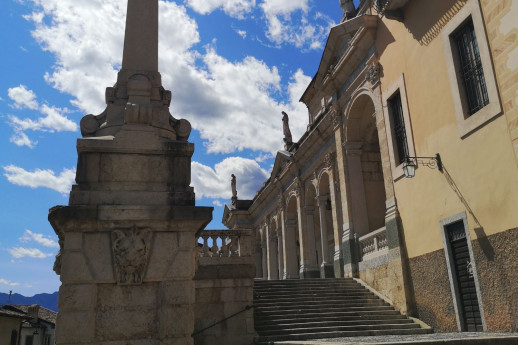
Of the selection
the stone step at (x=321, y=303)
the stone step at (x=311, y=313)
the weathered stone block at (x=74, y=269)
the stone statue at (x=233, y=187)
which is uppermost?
the stone statue at (x=233, y=187)

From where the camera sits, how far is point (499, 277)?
30.0 ft

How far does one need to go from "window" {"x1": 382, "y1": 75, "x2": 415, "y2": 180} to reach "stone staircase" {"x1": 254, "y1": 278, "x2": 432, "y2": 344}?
4043 millimetres

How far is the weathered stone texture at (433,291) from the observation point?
11062 millimetres

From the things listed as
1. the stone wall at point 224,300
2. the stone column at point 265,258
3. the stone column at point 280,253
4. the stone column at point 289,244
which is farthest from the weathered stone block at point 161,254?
the stone column at point 265,258

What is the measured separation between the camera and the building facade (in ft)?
30.6

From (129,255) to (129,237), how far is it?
216mm

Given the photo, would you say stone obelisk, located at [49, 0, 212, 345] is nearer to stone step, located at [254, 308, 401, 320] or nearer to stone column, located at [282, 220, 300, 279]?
stone step, located at [254, 308, 401, 320]

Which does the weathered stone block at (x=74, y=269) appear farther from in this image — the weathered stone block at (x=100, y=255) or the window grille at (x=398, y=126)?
the window grille at (x=398, y=126)

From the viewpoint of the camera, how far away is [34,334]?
3441cm

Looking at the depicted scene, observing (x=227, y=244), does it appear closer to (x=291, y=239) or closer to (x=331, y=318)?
(x=331, y=318)

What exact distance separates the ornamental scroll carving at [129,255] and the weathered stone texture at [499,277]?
23.3ft

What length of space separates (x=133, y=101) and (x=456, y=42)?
8600 millimetres

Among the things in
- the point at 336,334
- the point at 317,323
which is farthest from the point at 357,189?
the point at 336,334

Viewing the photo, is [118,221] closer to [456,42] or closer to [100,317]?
[100,317]
